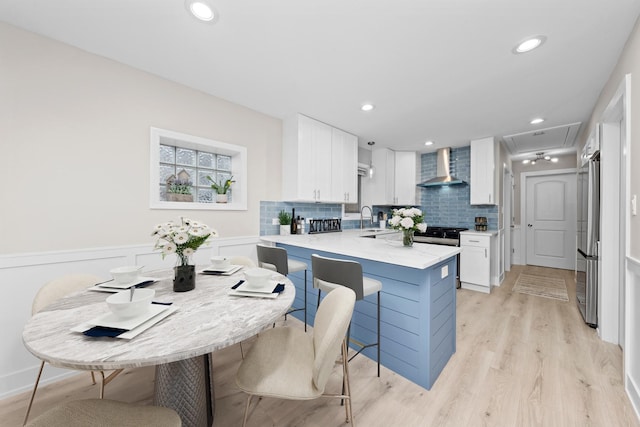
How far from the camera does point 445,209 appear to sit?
16.0 feet

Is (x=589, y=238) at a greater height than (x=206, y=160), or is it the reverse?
(x=206, y=160)

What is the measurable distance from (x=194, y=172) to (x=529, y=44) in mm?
3186

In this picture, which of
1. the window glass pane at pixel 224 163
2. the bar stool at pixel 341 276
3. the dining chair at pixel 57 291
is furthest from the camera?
the window glass pane at pixel 224 163

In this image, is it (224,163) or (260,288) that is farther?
(224,163)

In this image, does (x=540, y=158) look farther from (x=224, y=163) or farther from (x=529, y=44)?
(x=224, y=163)

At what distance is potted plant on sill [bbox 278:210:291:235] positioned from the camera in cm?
323

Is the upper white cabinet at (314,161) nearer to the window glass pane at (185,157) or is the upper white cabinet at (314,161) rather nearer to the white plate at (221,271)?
the window glass pane at (185,157)

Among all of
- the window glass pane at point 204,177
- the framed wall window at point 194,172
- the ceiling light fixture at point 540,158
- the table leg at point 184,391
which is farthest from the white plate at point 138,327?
the ceiling light fixture at point 540,158

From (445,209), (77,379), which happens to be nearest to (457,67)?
(445,209)

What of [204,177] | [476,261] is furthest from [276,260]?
[476,261]

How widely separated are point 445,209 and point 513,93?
2649mm

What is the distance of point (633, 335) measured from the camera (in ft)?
5.24

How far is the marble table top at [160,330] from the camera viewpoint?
76 centimetres

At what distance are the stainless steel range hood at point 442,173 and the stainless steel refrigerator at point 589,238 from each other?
171cm
